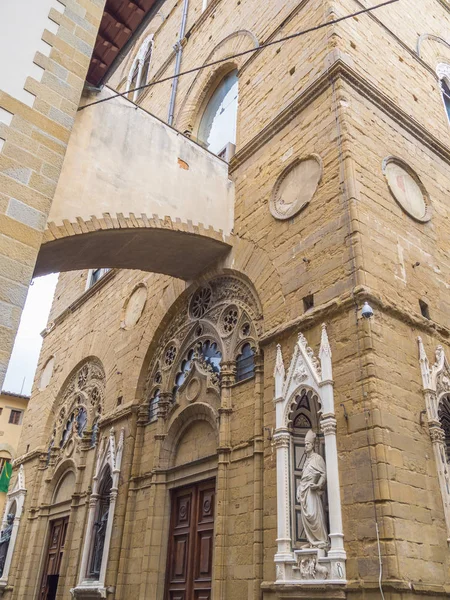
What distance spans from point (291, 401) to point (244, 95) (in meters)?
6.60

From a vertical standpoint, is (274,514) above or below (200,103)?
below

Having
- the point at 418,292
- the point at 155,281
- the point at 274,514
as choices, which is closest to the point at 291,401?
the point at 274,514

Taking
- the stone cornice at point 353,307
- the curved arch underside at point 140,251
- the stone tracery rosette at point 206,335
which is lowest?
the stone cornice at point 353,307

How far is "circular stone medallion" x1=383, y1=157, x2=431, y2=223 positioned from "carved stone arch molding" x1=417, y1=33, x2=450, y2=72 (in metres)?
3.98

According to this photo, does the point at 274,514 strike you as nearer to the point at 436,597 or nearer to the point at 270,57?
the point at 436,597

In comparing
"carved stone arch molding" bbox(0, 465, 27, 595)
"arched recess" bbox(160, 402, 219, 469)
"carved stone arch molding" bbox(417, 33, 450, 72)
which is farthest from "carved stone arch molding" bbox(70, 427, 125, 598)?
"carved stone arch molding" bbox(417, 33, 450, 72)

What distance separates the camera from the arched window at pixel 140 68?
17.7 m

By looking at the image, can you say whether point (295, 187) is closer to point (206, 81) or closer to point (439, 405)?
point (439, 405)

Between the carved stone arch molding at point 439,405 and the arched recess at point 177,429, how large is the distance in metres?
3.71

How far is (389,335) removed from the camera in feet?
20.5

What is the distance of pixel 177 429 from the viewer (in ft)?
30.3

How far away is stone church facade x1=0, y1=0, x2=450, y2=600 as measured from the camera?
573 centimetres

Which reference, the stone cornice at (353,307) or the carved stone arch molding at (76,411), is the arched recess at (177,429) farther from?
the carved stone arch molding at (76,411)

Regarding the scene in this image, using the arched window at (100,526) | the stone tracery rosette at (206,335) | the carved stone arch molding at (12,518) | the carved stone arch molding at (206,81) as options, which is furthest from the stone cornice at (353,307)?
the carved stone arch molding at (12,518)
